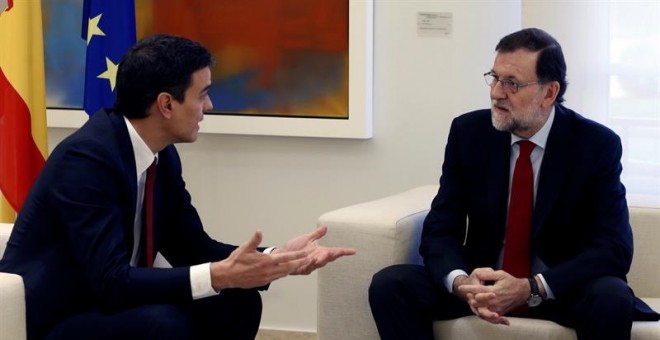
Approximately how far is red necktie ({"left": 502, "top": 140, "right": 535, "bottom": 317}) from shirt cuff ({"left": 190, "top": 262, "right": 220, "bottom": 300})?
40.2 inches

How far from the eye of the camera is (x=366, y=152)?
4461 mm

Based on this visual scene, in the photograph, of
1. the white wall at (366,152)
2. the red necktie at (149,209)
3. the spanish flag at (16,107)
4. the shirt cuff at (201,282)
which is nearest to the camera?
the shirt cuff at (201,282)

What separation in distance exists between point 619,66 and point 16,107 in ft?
7.73

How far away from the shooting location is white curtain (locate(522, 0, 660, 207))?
4.09 meters

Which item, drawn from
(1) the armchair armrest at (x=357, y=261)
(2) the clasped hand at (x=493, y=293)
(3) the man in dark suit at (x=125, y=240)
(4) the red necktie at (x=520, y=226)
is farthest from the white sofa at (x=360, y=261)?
(3) the man in dark suit at (x=125, y=240)

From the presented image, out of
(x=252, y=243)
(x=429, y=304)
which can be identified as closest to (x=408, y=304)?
(x=429, y=304)

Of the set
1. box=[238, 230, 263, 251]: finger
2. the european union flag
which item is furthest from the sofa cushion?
the european union flag

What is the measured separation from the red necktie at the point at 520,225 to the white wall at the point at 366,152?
116 centimetres

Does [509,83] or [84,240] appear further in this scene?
[509,83]

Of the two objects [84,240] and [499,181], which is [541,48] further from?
[84,240]

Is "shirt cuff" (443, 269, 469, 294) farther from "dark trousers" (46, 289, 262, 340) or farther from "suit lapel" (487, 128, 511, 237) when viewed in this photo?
"dark trousers" (46, 289, 262, 340)

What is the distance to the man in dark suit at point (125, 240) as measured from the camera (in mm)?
2596

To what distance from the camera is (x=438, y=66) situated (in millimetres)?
4344

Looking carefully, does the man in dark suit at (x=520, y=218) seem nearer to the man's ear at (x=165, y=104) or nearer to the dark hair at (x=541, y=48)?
the dark hair at (x=541, y=48)
